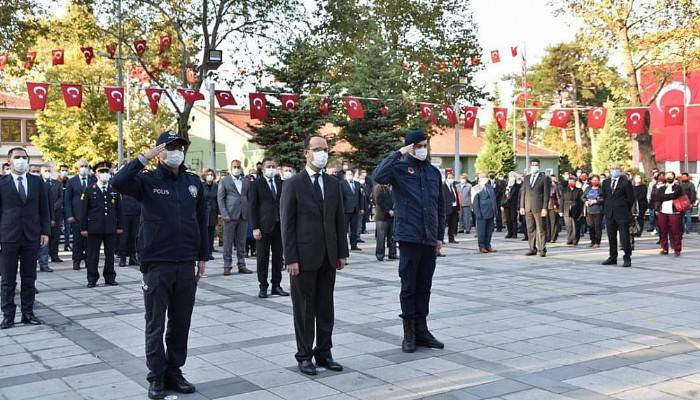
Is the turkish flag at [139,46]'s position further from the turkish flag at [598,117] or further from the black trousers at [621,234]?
the black trousers at [621,234]

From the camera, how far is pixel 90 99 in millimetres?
43406

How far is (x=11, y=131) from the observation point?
66.2 metres

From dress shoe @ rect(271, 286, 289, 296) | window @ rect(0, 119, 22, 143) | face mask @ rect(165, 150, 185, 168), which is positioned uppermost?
window @ rect(0, 119, 22, 143)

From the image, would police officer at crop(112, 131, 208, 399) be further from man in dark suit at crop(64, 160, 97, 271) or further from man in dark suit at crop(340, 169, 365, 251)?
man in dark suit at crop(340, 169, 365, 251)

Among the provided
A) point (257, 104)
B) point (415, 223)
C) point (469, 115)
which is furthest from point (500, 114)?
point (415, 223)

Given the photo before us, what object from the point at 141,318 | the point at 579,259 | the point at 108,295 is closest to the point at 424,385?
the point at 141,318

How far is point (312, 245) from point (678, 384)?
3.07 m

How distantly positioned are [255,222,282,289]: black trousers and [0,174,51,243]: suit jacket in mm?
2879

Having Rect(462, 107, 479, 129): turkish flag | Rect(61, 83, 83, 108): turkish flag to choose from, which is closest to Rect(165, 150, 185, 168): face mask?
Rect(61, 83, 83, 108): turkish flag

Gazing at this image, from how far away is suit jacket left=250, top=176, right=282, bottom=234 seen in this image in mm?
10547

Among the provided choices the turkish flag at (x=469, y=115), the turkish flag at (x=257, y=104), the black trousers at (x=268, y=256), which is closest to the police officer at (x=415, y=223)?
the black trousers at (x=268, y=256)

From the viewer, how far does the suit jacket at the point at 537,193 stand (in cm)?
1559

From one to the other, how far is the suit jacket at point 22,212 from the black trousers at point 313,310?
4.02m

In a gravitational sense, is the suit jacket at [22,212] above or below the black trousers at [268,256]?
above
